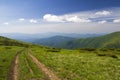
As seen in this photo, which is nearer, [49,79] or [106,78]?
[49,79]

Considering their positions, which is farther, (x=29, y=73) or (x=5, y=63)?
(x=5, y=63)

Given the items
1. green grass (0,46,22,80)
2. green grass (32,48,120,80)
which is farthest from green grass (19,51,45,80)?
green grass (32,48,120,80)

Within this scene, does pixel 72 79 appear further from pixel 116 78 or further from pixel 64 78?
pixel 116 78

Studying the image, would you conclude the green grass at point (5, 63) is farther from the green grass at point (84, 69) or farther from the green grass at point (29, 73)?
the green grass at point (84, 69)

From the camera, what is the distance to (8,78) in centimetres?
2653

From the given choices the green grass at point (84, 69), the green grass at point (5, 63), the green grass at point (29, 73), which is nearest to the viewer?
the green grass at point (29, 73)

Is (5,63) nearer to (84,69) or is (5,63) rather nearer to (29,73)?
(29,73)

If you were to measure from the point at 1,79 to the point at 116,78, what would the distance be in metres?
15.0

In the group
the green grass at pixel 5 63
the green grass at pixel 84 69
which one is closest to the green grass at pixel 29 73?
the green grass at pixel 5 63

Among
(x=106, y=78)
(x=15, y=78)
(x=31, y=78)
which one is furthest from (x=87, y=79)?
(x=15, y=78)

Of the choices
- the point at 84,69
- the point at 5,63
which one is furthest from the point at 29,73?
the point at 5,63

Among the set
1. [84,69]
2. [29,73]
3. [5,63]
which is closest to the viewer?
[29,73]

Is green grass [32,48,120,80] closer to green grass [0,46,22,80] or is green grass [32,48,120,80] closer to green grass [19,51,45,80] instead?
green grass [19,51,45,80]

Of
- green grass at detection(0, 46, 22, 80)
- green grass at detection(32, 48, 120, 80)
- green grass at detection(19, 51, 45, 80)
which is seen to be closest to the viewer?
green grass at detection(19, 51, 45, 80)
